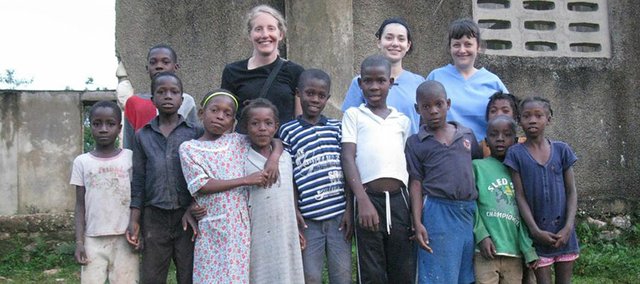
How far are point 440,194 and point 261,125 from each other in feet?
2.92

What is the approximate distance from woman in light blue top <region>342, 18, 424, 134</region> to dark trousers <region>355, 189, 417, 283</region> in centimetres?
48

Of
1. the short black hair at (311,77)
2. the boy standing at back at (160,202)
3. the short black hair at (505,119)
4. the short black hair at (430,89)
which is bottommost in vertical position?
the boy standing at back at (160,202)

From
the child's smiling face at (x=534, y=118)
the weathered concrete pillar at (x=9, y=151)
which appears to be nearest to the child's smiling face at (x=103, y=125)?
the child's smiling face at (x=534, y=118)

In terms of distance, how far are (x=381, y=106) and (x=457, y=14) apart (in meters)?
2.59

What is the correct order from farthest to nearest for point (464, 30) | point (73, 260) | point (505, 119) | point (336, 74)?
point (73, 260)
point (336, 74)
point (464, 30)
point (505, 119)

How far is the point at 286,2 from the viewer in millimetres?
5023

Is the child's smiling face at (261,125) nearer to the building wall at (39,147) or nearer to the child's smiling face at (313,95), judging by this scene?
the child's smiling face at (313,95)

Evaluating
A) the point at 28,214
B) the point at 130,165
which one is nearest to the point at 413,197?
the point at 130,165

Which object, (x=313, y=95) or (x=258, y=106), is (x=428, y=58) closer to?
(x=313, y=95)

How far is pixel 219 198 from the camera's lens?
2984mm

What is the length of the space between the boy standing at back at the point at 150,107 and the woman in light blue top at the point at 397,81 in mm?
845

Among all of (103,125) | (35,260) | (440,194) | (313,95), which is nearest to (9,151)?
(35,260)

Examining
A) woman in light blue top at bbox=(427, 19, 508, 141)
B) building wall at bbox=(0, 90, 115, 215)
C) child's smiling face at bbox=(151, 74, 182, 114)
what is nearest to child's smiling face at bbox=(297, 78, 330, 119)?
child's smiling face at bbox=(151, 74, 182, 114)

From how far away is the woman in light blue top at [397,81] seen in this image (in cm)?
341
